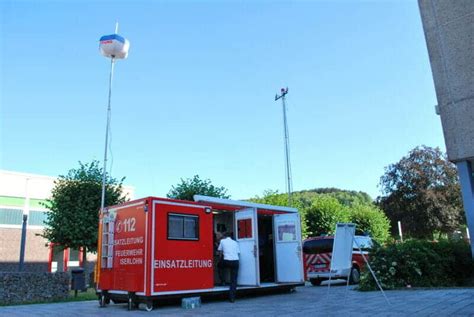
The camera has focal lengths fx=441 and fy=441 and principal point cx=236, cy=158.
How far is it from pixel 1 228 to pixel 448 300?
29.9m

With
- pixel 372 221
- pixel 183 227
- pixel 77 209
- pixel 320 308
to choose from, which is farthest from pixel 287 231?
pixel 372 221

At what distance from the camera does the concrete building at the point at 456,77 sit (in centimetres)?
520

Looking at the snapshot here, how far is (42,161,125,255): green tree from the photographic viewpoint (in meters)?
17.8

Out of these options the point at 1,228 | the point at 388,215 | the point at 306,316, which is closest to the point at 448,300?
the point at 306,316

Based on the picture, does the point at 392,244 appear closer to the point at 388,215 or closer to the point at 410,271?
the point at 410,271

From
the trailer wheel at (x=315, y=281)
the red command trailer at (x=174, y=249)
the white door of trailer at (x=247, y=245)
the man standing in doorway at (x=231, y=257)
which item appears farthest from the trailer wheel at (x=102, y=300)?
the trailer wheel at (x=315, y=281)

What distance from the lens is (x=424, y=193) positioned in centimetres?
2883

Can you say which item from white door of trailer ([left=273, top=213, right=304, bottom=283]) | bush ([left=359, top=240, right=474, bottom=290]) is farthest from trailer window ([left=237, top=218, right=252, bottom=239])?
bush ([left=359, top=240, right=474, bottom=290])

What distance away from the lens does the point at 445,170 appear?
96.7ft

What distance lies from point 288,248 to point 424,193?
751 inches

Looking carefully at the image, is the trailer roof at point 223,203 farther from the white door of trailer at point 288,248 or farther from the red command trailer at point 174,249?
the white door of trailer at point 288,248

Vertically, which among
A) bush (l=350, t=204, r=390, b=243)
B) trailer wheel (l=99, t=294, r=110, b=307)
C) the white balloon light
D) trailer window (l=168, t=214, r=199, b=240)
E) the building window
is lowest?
trailer wheel (l=99, t=294, r=110, b=307)

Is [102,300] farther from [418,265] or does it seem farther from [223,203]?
[418,265]

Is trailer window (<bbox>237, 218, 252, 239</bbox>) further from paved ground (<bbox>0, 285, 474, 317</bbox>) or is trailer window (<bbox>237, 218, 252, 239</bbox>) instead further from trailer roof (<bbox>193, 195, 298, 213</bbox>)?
paved ground (<bbox>0, 285, 474, 317</bbox>)
